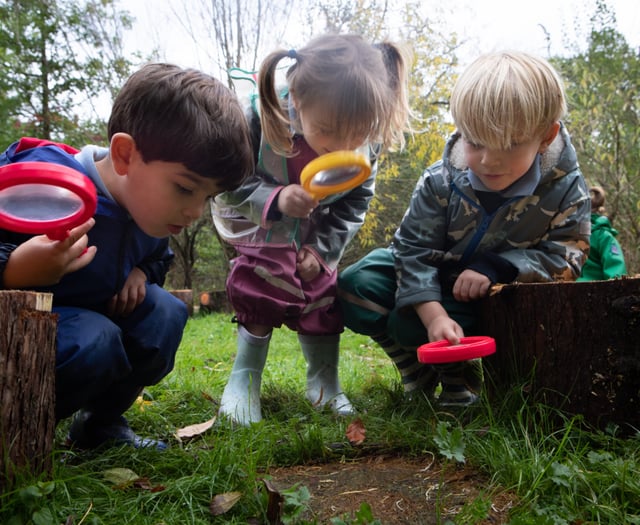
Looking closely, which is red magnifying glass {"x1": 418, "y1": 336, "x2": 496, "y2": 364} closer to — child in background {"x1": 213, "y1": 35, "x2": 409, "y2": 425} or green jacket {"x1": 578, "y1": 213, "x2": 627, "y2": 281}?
child in background {"x1": 213, "y1": 35, "x2": 409, "y2": 425}

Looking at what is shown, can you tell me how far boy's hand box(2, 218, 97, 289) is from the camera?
1.47 m

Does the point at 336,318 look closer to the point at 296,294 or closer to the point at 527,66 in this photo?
the point at 296,294

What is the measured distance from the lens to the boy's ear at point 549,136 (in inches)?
80.3

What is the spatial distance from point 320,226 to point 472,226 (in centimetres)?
65

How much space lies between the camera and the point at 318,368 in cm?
247

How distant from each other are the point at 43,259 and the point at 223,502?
75 cm

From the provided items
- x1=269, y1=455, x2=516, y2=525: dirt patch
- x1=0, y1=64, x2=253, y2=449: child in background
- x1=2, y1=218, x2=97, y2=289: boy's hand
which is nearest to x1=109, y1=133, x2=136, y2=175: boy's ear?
x1=0, y1=64, x2=253, y2=449: child in background

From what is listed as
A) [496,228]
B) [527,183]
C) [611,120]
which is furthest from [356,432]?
[611,120]

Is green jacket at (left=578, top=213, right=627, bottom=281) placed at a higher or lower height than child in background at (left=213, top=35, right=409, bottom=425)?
lower

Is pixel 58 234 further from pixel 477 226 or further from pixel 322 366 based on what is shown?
pixel 477 226

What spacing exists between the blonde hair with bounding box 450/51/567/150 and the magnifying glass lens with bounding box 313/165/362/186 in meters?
0.46

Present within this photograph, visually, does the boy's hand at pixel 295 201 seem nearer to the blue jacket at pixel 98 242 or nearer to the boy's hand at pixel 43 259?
the blue jacket at pixel 98 242

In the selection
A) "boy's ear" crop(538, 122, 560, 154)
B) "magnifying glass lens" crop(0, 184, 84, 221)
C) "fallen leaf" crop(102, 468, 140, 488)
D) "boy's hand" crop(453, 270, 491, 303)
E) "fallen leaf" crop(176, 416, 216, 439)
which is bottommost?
"fallen leaf" crop(176, 416, 216, 439)

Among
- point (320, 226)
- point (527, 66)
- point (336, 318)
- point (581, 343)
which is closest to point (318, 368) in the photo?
point (336, 318)
